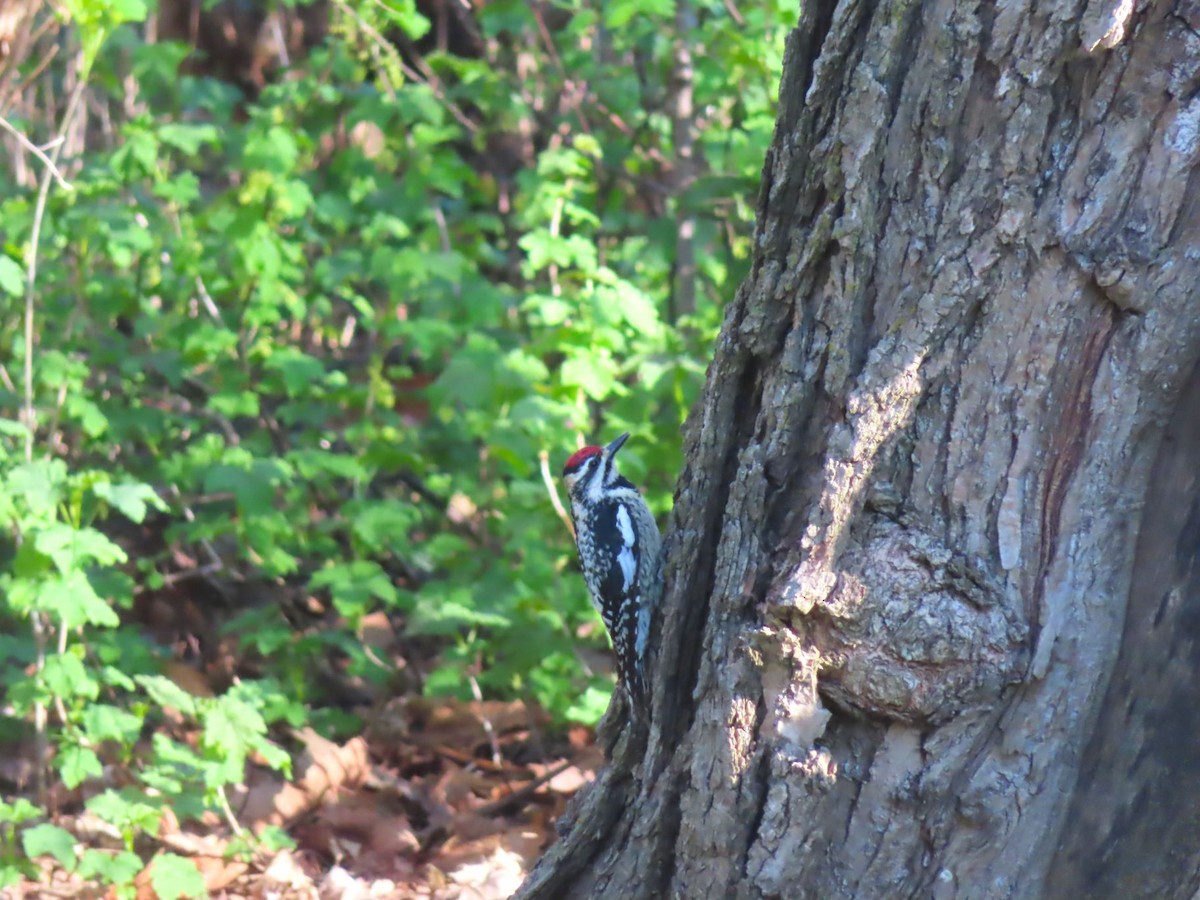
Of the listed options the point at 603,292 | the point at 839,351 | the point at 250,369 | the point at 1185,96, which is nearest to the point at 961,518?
the point at 839,351

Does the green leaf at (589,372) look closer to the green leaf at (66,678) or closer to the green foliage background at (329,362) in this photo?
the green foliage background at (329,362)

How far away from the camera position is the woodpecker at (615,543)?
3732 millimetres

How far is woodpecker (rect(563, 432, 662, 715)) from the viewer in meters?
3.73

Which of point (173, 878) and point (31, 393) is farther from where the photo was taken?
point (31, 393)

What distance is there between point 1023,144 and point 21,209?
11.5ft

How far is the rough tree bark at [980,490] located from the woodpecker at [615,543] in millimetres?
1422

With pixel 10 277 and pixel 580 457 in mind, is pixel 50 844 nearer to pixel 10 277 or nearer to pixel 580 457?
pixel 10 277

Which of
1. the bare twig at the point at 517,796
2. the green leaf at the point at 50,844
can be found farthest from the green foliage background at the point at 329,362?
the bare twig at the point at 517,796

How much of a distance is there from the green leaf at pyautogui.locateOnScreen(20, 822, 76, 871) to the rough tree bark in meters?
2.17

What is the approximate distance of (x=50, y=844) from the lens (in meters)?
3.45

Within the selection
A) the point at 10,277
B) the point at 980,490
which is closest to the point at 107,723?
the point at 10,277

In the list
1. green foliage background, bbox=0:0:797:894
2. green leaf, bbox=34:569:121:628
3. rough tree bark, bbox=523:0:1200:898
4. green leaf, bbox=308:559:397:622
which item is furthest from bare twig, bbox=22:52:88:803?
rough tree bark, bbox=523:0:1200:898

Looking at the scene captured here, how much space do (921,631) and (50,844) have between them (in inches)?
104

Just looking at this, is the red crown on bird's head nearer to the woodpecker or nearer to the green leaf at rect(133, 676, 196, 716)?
the woodpecker
